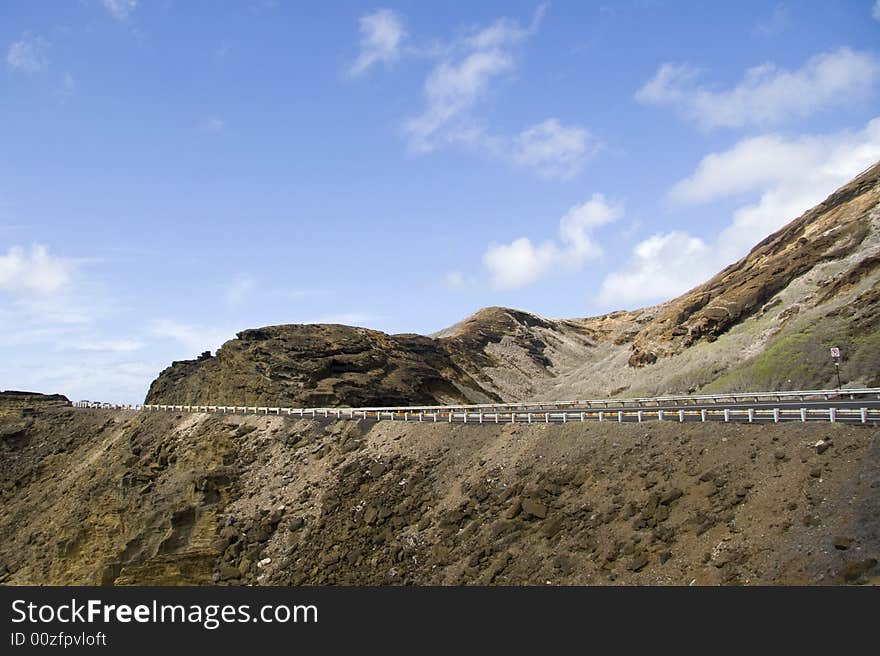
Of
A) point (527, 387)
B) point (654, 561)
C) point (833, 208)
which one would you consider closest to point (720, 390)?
point (833, 208)

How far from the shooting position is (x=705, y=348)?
261 ft

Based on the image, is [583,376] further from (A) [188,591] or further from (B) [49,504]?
(A) [188,591]

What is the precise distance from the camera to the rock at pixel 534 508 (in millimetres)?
28000

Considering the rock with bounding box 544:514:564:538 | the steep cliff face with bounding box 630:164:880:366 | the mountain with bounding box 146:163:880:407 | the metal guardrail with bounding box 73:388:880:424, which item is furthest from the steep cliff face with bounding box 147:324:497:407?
the rock with bounding box 544:514:564:538

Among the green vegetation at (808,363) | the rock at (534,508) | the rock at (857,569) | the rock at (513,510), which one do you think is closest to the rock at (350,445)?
the rock at (513,510)

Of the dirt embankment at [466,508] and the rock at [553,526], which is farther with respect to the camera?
the rock at [553,526]

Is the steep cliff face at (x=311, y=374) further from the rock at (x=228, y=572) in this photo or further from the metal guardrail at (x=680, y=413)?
the rock at (x=228, y=572)

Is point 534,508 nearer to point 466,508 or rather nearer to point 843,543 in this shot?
point 466,508

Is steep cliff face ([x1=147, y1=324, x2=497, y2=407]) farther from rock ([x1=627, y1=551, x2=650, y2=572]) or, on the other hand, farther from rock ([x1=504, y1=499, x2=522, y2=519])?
rock ([x1=627, y1=551, x2=650, y2=572])

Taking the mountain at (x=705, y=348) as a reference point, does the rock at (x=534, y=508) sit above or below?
below

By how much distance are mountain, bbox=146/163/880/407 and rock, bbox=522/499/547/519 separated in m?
34.2

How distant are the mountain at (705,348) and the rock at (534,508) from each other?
3423 cm

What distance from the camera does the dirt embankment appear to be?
21.2 metres

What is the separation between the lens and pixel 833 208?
3378 inches
